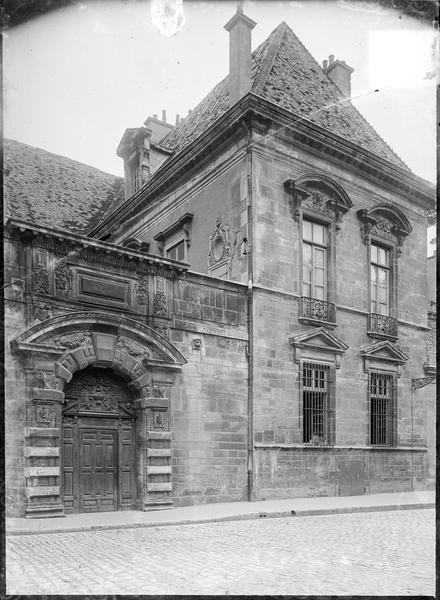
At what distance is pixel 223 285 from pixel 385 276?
6632 millimetres

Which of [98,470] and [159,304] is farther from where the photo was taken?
[159,304]

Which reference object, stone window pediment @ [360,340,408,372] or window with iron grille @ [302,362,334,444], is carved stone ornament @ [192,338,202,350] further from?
stone window pediment @ [360,340,408,372]

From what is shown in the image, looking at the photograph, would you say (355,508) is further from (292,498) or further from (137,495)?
(137,495)

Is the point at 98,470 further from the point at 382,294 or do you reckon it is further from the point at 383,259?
the point at 383,259

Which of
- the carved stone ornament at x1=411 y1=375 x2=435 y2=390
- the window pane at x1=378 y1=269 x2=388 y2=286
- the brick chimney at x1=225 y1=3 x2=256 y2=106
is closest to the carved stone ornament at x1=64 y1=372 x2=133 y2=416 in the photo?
the brick chimney at x1=225 y1=3 x2=256 y2=106

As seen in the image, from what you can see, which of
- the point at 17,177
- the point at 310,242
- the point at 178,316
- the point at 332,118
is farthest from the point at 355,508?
the point at 17,177

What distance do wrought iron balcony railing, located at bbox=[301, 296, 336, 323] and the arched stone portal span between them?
14.3ft

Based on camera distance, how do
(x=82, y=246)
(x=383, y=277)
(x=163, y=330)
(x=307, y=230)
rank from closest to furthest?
(x=82, y=246), (x=163, y=330), (x=307, y=230), (x=383, y=277)

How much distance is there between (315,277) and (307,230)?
128 centimetres

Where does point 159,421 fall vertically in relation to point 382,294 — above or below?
below

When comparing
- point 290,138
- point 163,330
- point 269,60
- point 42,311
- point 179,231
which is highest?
point 269,60

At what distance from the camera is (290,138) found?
16.1 m

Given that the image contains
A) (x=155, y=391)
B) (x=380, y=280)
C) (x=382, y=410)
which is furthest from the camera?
(x=380, y=280)

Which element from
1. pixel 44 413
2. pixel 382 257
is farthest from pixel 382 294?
pixel 44 413
